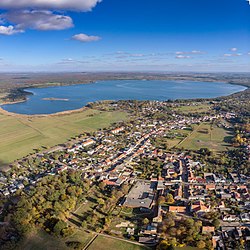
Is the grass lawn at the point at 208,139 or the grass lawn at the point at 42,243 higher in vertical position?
the grass lawn at the point at 208,139

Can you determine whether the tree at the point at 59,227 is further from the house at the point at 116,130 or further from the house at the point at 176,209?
the house at the point at 116,130

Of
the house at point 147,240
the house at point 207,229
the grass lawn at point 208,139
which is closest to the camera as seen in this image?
the house at point 147,240

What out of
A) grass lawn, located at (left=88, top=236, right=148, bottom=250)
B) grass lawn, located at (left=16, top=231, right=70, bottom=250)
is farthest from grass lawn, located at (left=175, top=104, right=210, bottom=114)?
grass lawn, located at (left=16, top=231, right=70, bottom=250)

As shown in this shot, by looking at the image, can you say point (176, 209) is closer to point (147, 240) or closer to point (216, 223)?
point (216, 223)

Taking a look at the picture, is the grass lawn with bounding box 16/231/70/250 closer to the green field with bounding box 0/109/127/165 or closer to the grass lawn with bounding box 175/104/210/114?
the green field with bounding box 0/109/127/165

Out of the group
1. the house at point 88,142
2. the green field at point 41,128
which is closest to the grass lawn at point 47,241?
the green field at point 41,128

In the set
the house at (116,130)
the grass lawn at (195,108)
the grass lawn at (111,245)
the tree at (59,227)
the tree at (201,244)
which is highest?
the grass lawn at (195,108)

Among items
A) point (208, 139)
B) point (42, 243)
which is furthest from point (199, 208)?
point (208, 139)
